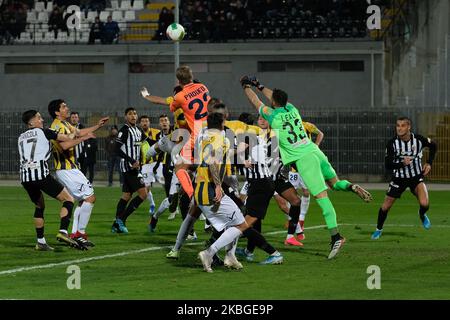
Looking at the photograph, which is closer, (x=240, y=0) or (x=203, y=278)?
(x=203, y=278)

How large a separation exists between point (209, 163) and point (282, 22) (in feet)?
100

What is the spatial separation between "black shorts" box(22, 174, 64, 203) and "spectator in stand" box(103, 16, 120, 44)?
2963 cm

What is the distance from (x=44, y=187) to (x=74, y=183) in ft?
2.55

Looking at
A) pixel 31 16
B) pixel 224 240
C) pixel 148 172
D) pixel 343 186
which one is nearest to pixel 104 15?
pixel 31 16

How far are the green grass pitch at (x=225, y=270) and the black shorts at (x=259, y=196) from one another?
786 mm

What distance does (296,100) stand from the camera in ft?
148

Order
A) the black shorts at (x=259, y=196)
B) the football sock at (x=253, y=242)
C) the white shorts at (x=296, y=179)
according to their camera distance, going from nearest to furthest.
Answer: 1. the football sock at (x=253, y=242)
2. the black shorts at (x=259, y=196)
3. the white shorts at (x=296, y=179)

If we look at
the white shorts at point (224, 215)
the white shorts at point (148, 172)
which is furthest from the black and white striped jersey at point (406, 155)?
the white shorts at point (148, 172)

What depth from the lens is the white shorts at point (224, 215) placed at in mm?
14820

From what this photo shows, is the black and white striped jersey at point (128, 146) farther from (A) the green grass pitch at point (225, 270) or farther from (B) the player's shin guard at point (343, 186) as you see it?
(B) the player's shin guard at point (343, 186)
